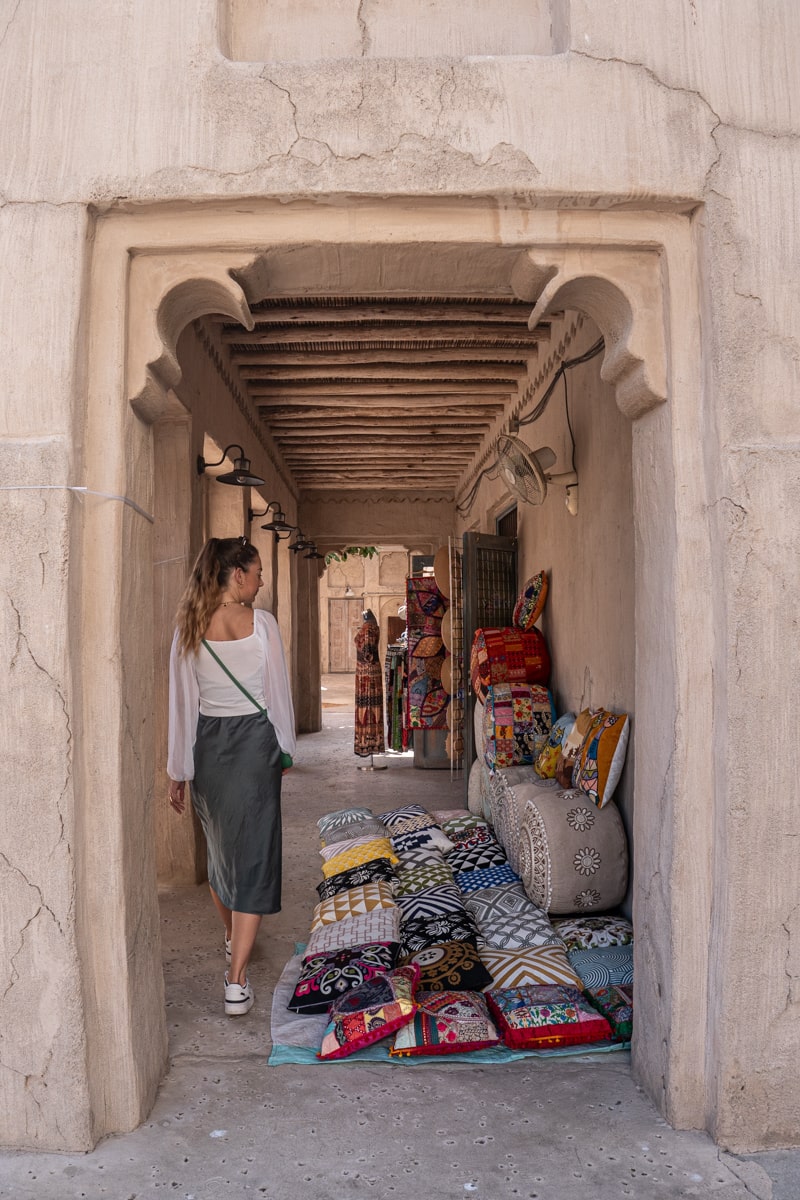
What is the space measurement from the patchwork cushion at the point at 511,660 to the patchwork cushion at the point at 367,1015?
9.14 feet

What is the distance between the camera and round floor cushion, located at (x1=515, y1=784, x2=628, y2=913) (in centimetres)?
370

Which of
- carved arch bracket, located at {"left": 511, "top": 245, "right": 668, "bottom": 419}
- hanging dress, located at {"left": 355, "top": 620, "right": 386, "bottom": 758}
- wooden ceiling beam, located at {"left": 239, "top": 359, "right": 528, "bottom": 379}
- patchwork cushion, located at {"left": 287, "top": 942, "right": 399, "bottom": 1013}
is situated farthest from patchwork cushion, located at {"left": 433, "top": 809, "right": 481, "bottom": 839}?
hanging dress, located at {"left": 355, "top": 620, "right": 386, "bottom": 758}

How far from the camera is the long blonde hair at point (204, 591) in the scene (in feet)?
10.5

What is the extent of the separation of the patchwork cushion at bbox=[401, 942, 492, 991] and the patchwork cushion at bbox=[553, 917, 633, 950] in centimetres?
44

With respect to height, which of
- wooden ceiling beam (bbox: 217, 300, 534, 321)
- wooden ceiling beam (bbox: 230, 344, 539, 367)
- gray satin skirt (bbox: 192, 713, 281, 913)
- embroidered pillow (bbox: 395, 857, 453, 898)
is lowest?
embroidered pillow (bbox: 395, 857, 453, 898)

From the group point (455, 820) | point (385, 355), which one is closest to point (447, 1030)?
point (455, 820)

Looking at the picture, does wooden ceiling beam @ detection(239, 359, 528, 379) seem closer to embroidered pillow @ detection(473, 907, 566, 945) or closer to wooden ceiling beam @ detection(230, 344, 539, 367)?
wooden ceiling beam @ detection(230, 344, 539, 367)

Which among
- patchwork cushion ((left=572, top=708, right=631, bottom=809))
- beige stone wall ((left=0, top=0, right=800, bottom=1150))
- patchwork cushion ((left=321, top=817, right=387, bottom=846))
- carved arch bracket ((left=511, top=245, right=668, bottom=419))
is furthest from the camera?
patchwork cushion ((left=321, top=817, right=387, bottom=846))

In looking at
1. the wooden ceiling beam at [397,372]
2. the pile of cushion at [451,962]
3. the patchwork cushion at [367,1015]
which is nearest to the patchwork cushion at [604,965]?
the pile of cushion at [451,962]

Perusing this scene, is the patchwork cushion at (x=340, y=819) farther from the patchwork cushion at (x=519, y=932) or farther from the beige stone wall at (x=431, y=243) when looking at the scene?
the beige stone wall at (x=431, y=243)

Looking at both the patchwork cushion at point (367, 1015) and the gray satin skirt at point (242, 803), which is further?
the gray satin skirt at point (242, 803)

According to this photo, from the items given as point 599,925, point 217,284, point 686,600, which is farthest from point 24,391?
point 599,925

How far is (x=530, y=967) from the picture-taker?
3139mm

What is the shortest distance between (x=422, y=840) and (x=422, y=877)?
0.56m
